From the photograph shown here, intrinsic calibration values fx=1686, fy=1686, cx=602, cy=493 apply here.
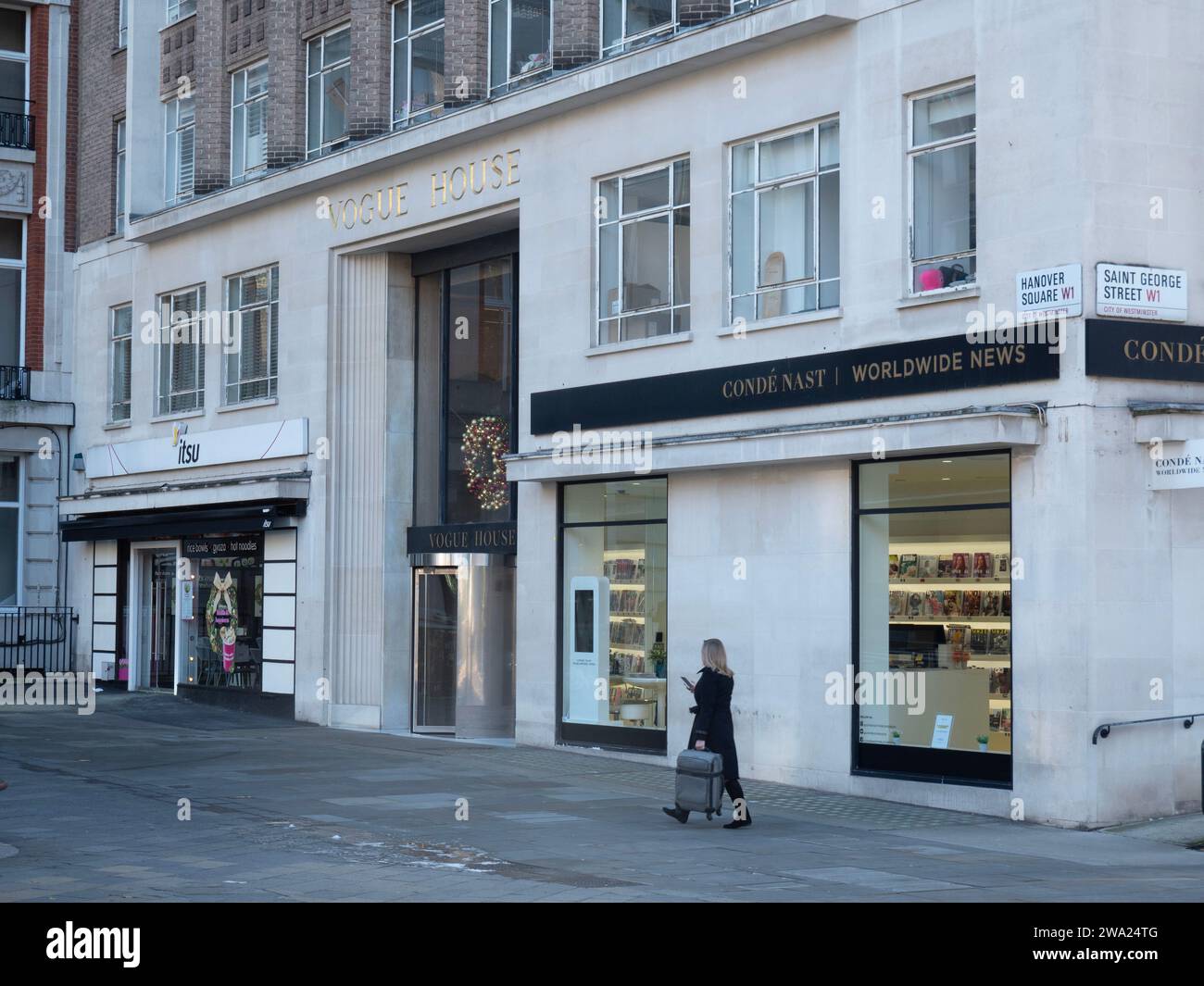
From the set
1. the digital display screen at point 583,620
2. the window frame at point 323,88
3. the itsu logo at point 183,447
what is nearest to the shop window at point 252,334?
the itsu logo at point 183,447

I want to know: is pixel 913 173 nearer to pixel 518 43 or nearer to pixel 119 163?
pixel 518 43

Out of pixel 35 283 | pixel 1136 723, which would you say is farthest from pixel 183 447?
pixel 1136 723

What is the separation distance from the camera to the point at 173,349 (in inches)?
1167

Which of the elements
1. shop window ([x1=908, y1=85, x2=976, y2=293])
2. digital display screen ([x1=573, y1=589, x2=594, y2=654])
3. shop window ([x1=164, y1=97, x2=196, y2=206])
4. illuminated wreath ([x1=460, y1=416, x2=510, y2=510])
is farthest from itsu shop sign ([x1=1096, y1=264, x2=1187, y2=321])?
shop window ([x1=164, y1=97, x2=196, y2=206])

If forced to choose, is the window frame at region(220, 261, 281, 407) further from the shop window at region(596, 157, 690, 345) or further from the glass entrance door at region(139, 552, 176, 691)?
the shop window at region(596, 157, 690, 345)

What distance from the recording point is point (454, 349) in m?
25.1

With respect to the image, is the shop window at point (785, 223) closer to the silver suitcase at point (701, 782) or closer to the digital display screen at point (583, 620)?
the digital display screen at point (583, 620)

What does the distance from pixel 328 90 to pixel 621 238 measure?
783 cm

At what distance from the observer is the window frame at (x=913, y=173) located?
643 inches

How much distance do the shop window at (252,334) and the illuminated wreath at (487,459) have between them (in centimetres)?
414

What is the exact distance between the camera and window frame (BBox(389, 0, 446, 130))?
24016 mm

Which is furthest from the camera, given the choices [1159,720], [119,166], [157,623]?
[119,166]

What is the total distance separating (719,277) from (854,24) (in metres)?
3.17
